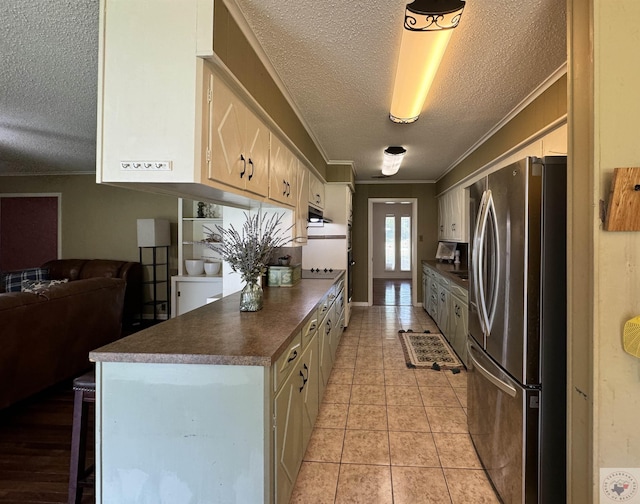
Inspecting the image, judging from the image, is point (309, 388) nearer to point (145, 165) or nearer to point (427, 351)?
point (145, 165)

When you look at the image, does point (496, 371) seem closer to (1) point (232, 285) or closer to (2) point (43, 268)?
(1) point (232, 285)

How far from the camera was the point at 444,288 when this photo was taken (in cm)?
466

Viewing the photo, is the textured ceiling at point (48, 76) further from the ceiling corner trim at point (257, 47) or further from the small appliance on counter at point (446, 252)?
the small appliance on counter at point (446, 252)

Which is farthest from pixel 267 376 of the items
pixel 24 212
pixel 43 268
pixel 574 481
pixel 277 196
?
pixel 24 212

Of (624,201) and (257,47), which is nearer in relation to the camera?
(624,201)

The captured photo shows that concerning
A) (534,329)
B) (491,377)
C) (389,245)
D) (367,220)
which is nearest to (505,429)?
(491,377)

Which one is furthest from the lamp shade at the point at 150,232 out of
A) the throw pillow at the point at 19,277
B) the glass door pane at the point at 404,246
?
the glass door pane at the point at 404,246

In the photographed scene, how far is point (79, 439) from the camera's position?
5.49 ft

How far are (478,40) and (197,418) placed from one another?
7.92ft

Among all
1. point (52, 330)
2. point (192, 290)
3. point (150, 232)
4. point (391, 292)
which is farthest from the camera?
point (391, 292)

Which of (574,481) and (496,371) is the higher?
(496,371)

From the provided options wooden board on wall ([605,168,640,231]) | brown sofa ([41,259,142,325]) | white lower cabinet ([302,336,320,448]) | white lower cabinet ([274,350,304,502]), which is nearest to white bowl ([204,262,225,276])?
brown sofa ([41,259,142,325])

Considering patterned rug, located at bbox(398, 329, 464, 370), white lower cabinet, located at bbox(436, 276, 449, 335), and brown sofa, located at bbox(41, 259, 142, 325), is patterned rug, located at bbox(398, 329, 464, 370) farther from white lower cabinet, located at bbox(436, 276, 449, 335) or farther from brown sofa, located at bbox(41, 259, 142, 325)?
brown sofa, located at bbox(41, 259, 142, 325)

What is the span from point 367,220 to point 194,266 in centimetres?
342
